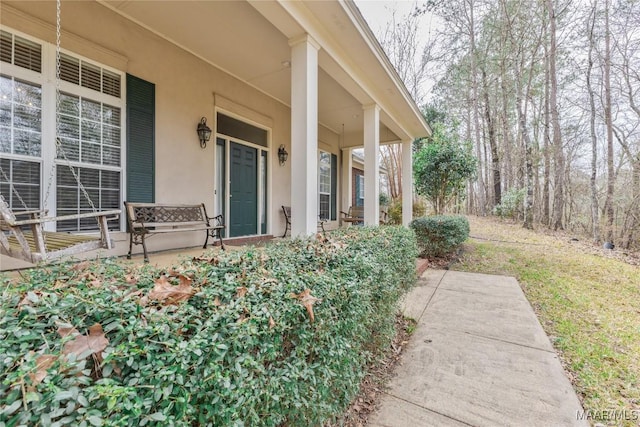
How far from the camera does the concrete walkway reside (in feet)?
5.38

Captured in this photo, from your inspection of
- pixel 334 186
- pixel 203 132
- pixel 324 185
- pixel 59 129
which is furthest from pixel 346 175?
pixel 59 129

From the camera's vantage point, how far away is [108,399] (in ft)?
1.92

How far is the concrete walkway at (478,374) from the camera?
5.38ft

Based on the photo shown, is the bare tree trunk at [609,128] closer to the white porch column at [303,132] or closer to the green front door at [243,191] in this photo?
the white porch column at [303,132]

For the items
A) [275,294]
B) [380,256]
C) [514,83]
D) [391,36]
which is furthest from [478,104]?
[275,294]

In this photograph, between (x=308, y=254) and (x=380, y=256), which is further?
(x=380, y=256)

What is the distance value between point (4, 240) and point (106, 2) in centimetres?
307

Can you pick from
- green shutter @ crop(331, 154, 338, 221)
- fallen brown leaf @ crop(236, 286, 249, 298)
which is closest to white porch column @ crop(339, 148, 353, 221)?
green shutter @ crop(331, 154, 338, 221)

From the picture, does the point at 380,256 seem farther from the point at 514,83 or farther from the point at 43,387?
the point at 514,83

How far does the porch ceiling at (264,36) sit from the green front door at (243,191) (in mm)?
1354

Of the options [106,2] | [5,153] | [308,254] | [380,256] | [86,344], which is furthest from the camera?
[106,2]

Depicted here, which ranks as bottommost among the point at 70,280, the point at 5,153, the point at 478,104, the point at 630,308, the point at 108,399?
the point at 630,308

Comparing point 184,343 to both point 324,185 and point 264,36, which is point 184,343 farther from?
point 324,185

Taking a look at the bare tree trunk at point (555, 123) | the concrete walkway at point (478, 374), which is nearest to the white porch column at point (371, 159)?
the concrete walkway at point (478, 374)
